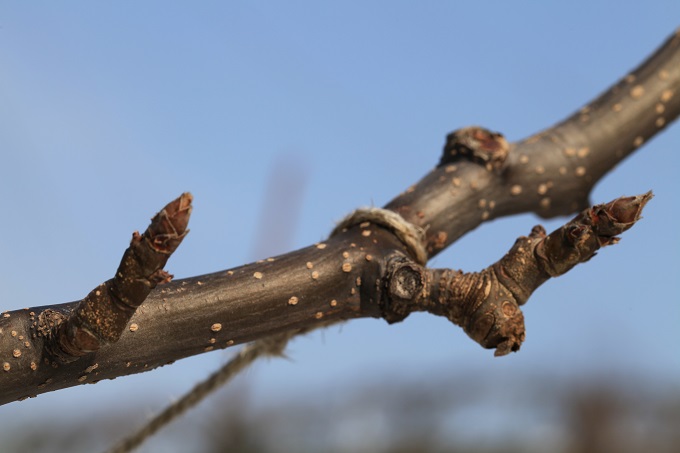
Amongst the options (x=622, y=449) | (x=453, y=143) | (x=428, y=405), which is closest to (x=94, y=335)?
(x=453, y=143)

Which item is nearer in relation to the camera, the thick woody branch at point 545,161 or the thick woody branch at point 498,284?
the thick woody branch at point 498,284

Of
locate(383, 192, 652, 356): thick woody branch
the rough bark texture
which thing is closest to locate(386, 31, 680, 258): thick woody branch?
the rough bark texture

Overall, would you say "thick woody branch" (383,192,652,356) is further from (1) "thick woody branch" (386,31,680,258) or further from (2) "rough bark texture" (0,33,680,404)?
(1) "thick woody branch" (386,31,680,258)

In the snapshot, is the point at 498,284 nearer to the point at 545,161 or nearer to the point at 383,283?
the point at 383,283

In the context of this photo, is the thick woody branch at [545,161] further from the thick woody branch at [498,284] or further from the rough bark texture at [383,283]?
the thick woody branch at [498,284]

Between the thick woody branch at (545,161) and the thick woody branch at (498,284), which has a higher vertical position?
the thick woody branch at (545,161)

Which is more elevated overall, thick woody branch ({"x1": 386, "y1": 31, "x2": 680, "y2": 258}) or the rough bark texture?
thick woody branch ({"x1": 386, "y1": 31, "x2": 680, "y2": 258})

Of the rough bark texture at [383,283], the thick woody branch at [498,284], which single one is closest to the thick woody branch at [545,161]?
the rough bark texture at [383,283]

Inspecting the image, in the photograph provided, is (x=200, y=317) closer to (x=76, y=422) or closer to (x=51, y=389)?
(x=51, y=389)
